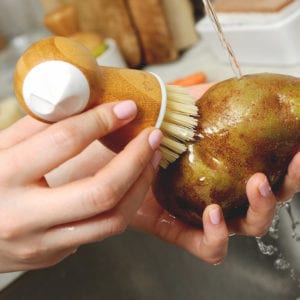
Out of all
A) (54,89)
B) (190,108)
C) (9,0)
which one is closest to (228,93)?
(190,108)

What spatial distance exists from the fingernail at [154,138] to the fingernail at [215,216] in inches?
3.5

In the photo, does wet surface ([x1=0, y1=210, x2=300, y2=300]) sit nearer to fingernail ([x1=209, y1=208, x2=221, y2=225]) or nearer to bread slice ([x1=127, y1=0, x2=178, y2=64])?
fingernail ([x1=209, y1=208, x2=221, y2=225])

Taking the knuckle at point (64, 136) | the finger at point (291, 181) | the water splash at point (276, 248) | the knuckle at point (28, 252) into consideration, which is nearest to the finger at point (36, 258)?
the knuckle at point (28, 252)

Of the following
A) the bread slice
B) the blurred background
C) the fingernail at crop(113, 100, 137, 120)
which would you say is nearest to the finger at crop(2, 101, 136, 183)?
the fingernail at crop(113, 100, 137, 120)

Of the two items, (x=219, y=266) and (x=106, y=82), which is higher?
(x=106, y=82)

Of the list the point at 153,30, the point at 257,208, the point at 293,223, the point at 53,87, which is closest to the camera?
the point at 53,87

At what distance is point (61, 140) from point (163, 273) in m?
0.51

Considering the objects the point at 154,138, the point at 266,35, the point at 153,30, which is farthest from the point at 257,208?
the point at 153,30

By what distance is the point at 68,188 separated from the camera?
43cm

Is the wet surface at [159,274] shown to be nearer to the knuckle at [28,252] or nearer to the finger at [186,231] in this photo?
the finger at [186,231]

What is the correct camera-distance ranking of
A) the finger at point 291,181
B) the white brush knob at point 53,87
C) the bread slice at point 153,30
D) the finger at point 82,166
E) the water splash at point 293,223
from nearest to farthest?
the white brush knob at point 53,87
the finger at point 291,181
the finger at point 82,166
the water splash at point 293,223
the bread slice at point 153,30

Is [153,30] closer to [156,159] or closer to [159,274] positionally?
[159,274]

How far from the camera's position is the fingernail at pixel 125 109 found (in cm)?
Result: 44

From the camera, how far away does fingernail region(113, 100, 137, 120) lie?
44 cm
